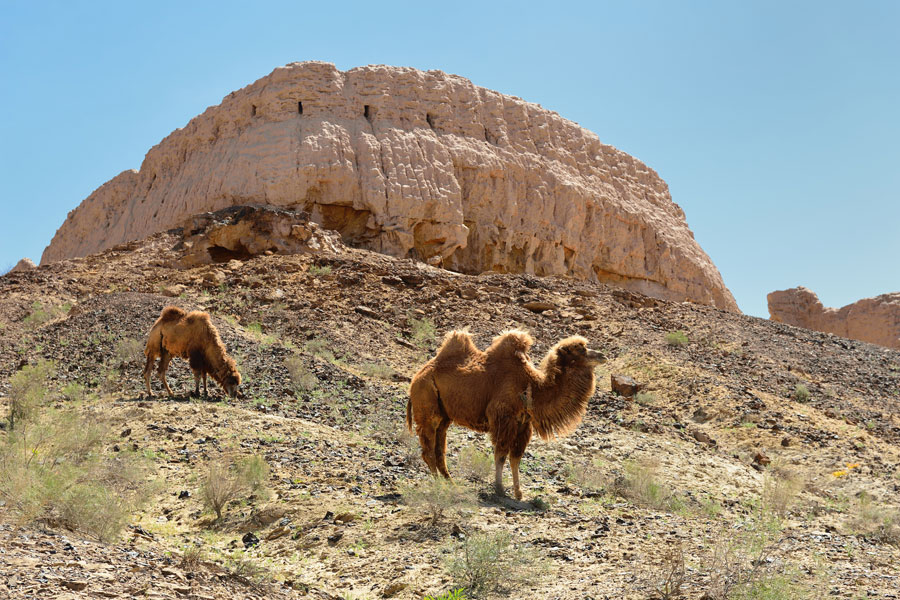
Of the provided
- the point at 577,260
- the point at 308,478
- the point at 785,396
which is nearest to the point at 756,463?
the point at 785,396

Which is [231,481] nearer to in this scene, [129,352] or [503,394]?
[503,394]

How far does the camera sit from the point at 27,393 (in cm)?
1323

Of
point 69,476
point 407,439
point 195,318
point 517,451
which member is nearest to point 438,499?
point 517,451

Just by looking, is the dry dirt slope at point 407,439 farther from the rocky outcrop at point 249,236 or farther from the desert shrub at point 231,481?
the rocky outcrop at point 249,236

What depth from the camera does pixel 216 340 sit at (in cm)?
1495

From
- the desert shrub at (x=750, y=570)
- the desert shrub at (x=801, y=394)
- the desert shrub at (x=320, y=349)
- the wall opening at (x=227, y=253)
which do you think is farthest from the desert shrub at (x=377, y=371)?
the desert shrub at (x=750, y=570)

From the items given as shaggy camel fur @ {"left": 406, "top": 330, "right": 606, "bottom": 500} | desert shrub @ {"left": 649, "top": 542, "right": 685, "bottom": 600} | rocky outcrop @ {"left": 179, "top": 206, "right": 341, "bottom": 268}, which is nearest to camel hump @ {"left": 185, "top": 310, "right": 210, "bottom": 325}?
shaggy camel fur @ {"left": 406, "top": 330, "right": 606, "bottom": 500}

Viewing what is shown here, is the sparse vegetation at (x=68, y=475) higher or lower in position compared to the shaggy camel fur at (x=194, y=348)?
lower

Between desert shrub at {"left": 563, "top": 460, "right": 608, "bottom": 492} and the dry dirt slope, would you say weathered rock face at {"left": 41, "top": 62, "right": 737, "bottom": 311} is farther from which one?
desert shrub at {"left": 563, "top": 460, "right": 608, "bottom": 492}

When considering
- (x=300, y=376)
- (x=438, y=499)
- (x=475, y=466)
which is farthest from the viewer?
(x=300, y=376)

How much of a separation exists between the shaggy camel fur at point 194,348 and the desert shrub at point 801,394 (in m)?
13.7

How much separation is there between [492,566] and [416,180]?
95.3 ft

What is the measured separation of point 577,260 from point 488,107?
9.67 metres

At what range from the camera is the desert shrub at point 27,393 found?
40.8 feet
